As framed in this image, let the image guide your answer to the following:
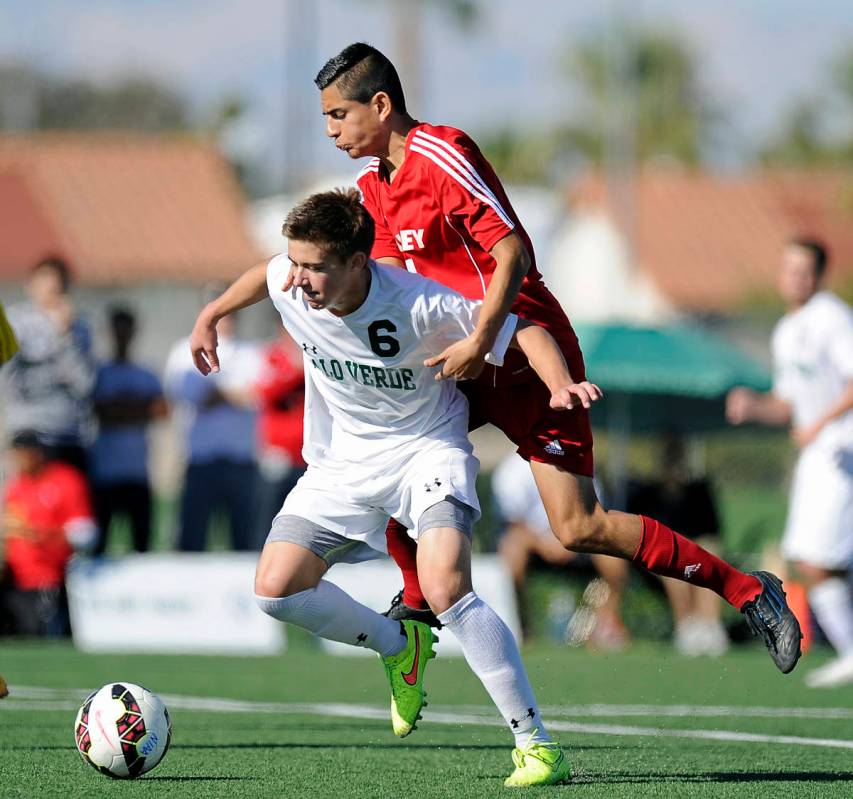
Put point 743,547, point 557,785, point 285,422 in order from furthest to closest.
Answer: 1. point 743,547
2. point 285,422
3. point 557,785

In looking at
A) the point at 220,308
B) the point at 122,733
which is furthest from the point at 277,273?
the point at 122,733

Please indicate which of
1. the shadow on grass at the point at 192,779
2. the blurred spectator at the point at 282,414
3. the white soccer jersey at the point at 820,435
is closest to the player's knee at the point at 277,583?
the shadow on grass at the point at 192,779

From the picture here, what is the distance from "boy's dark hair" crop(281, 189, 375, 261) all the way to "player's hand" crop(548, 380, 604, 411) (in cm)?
77

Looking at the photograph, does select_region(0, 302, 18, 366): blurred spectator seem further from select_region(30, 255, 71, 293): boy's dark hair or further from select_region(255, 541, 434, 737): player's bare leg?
select_region(30, 255, 71, 293): boy's dark hair

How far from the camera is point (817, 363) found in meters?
9.62

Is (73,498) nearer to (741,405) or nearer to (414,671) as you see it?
(741,405)

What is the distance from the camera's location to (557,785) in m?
5.51

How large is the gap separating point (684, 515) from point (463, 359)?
8403 mm

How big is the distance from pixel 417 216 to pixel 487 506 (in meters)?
8.49

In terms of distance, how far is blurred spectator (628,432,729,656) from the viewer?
41.4 feet

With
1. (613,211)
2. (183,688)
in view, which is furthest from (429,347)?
(613,211)

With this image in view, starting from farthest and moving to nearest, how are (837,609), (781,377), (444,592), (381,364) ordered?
(837,609), (781,377), (381,364), (444,592)

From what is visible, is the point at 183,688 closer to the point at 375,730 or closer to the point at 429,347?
the point at 375,730

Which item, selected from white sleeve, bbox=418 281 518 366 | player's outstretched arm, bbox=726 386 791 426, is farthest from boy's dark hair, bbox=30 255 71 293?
white sleeve, bbox=418 281 518 366
